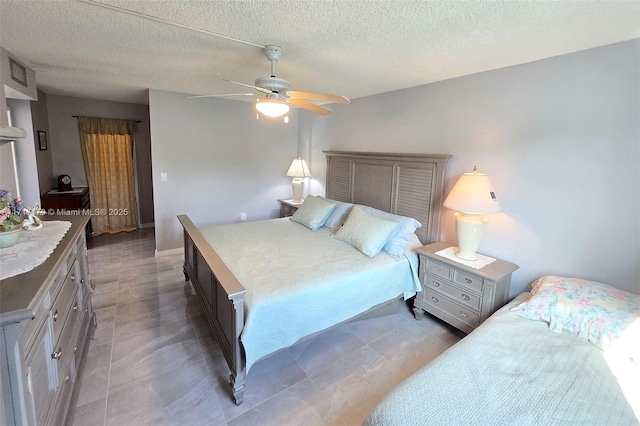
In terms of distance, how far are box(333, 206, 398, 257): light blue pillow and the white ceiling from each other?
1397 millimetres

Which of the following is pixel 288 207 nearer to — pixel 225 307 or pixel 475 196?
pixel 225 307

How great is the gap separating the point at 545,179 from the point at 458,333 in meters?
1.49

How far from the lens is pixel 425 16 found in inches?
63.8

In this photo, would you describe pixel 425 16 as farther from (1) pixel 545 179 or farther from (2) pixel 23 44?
→ (2) pixel 23 44

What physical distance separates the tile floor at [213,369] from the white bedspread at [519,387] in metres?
0.69

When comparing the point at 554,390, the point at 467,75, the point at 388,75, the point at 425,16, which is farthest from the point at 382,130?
the point at 554,390

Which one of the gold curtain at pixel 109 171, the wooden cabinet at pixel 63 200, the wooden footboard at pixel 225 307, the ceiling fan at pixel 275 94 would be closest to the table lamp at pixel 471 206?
the ceiling fan at pixel 275 94

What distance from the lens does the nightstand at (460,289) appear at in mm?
2301

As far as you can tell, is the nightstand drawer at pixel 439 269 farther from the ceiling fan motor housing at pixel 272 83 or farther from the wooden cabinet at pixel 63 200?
the wooden cabinet at pixel 63 200

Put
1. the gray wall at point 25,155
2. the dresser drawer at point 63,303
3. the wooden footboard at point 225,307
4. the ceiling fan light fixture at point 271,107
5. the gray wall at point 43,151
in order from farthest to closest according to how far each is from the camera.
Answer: the gray wall at point 43,151, the gray wall at point 25,155, the ceiling fan light fixture at point 271,107, the wooden footboard at point 225,307, the dresser drawer at point 63,303

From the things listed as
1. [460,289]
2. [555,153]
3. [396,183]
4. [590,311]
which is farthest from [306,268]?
[555,153]

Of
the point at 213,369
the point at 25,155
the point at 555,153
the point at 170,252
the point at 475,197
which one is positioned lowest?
the point at 213,369

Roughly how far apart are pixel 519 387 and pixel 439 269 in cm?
132

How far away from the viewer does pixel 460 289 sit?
248cm
